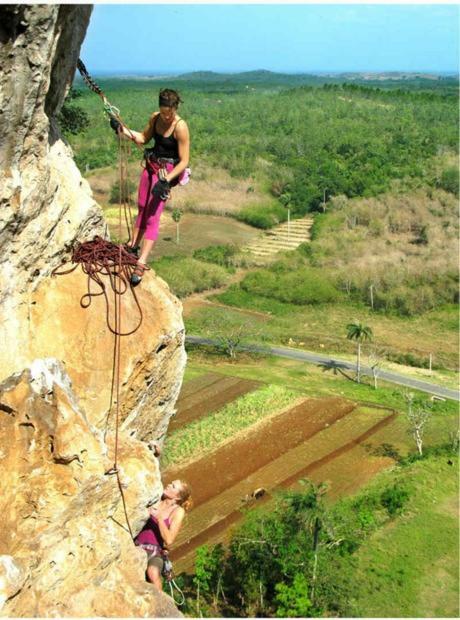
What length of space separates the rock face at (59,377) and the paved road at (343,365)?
88.5ft

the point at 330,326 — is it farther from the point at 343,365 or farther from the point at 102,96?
the point at 102,96

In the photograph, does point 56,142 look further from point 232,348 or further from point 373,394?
point 232,348

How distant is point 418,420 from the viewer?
27438 mm

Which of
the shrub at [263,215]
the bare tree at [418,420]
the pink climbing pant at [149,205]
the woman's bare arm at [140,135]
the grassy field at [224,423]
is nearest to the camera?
the woman's bare arm at [140,135]

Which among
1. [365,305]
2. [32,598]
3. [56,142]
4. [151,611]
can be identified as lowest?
[365,305]

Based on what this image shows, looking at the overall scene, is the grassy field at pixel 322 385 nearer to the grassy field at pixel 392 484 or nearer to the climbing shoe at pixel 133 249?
the grassy field at pixel 392 484

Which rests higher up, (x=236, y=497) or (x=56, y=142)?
(x=56, y=142)

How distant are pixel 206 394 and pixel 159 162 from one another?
938 inches

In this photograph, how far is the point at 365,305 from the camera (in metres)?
48.7

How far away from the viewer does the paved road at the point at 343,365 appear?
34.1m

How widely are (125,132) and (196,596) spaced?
13602 millimetres

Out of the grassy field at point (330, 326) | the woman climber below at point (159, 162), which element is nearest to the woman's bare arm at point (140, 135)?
the woman climber below at point (159, 162)

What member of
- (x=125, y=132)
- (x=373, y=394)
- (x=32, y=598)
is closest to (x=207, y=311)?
(x=373, y=394)

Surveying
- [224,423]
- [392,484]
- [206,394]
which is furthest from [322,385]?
[392,484]
